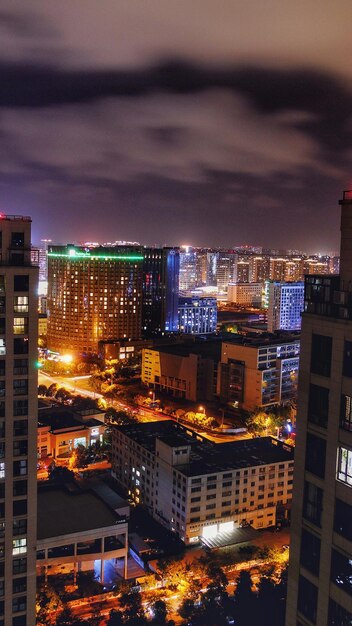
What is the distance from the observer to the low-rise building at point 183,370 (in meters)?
29.1

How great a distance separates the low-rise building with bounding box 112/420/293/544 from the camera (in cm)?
1477

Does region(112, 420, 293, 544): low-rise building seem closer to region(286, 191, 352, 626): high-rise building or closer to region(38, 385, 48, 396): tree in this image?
region(286, 191, 352, 626): high-rise building

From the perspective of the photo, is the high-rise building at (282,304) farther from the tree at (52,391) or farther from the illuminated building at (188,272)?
the illuminated building at (188,272)

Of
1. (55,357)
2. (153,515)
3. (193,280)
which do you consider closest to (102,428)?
(153,515)

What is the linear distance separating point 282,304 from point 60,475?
115ft

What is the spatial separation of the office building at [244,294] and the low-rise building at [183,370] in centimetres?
4283

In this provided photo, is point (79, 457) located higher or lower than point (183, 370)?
lower

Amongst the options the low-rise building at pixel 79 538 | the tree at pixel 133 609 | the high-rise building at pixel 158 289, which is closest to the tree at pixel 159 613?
the tree at pixel 133 609

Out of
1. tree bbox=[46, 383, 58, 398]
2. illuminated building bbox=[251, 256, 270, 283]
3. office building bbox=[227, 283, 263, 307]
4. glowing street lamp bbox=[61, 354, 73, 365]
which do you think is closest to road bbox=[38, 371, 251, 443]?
tree bbox=[46, 383, 58, 398]

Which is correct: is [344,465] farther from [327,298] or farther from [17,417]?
[17,417]

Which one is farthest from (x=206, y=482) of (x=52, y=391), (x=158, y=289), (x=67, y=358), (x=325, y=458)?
(x=158, y=289)

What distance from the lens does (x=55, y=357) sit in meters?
37.6

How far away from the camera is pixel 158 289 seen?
4403cm

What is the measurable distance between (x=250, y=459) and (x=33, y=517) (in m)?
8.51
